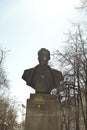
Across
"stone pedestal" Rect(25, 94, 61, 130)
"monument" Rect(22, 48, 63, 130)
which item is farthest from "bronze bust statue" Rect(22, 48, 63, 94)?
"stone pedestal" Rect(25, 94, 61, 130)

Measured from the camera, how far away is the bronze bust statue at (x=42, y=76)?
762cm

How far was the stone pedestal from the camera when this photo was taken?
7.07m

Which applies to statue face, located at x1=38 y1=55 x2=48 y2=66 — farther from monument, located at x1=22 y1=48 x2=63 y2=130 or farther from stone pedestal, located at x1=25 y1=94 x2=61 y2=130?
stone pedestal, located at x1=25 y1=94 x2=61 y2=130

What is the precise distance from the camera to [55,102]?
23.7 ft

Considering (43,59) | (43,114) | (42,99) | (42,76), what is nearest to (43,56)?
(43,59)

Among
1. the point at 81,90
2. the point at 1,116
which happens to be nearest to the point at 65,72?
the point at 81,90

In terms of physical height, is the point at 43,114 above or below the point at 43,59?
below

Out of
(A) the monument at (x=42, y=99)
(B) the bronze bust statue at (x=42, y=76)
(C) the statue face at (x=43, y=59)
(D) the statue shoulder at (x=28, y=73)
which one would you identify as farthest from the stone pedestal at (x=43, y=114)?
(C) the statue face at (x=43, y=59)

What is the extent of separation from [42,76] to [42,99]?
2.43 ft

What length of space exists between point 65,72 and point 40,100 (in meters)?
12.7

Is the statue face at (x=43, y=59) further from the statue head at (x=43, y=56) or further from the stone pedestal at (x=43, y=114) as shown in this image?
the stone pedestal at (x=43, y=114)

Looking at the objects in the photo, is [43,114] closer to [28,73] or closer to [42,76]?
[42,76]

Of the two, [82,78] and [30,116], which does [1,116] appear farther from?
[30,116]

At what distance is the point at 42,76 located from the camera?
303 inches
